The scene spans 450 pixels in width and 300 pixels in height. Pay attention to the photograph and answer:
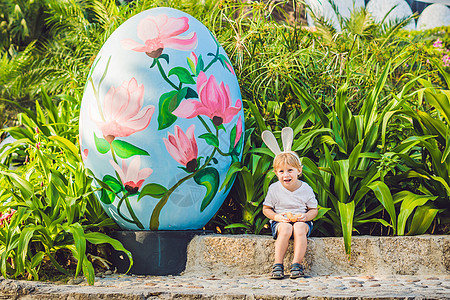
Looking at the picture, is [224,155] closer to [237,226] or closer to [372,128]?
[237,226]

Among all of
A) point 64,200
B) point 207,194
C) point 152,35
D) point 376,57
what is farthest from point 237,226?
point 376,57

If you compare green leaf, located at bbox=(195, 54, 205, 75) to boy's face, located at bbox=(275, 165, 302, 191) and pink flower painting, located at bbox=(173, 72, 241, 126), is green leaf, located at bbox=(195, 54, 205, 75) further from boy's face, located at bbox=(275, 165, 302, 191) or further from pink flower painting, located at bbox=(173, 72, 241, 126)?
boy's face, located at bbox=(275, 165, 302, 191)

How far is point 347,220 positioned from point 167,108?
1.27m

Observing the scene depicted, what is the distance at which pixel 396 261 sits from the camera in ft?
9.20

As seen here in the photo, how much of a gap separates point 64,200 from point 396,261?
2033 mm

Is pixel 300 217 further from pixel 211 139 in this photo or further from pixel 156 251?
pixel 156 251

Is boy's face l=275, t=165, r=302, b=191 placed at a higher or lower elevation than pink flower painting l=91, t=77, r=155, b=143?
lower

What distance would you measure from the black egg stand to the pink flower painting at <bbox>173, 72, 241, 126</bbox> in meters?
0.75

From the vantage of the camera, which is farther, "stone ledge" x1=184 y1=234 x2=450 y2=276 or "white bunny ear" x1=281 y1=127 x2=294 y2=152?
"white bunny ear" x1=281 y1=127 x2=294 y2=152

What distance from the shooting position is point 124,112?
2.92 meters

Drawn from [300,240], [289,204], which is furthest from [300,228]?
[289,204]

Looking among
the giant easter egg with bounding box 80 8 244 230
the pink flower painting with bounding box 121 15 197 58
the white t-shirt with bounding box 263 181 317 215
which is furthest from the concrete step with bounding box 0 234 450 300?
the pink flower painting with bounding box 121 15 197 58

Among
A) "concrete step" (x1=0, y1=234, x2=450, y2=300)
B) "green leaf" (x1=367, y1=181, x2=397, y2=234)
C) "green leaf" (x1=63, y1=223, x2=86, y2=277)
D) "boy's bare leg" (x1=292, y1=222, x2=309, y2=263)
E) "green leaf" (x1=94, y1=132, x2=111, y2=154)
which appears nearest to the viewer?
"concrete step" (x1=0, y1=234, x2=450, y2=300)

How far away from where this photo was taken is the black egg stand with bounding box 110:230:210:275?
2.96 meters
